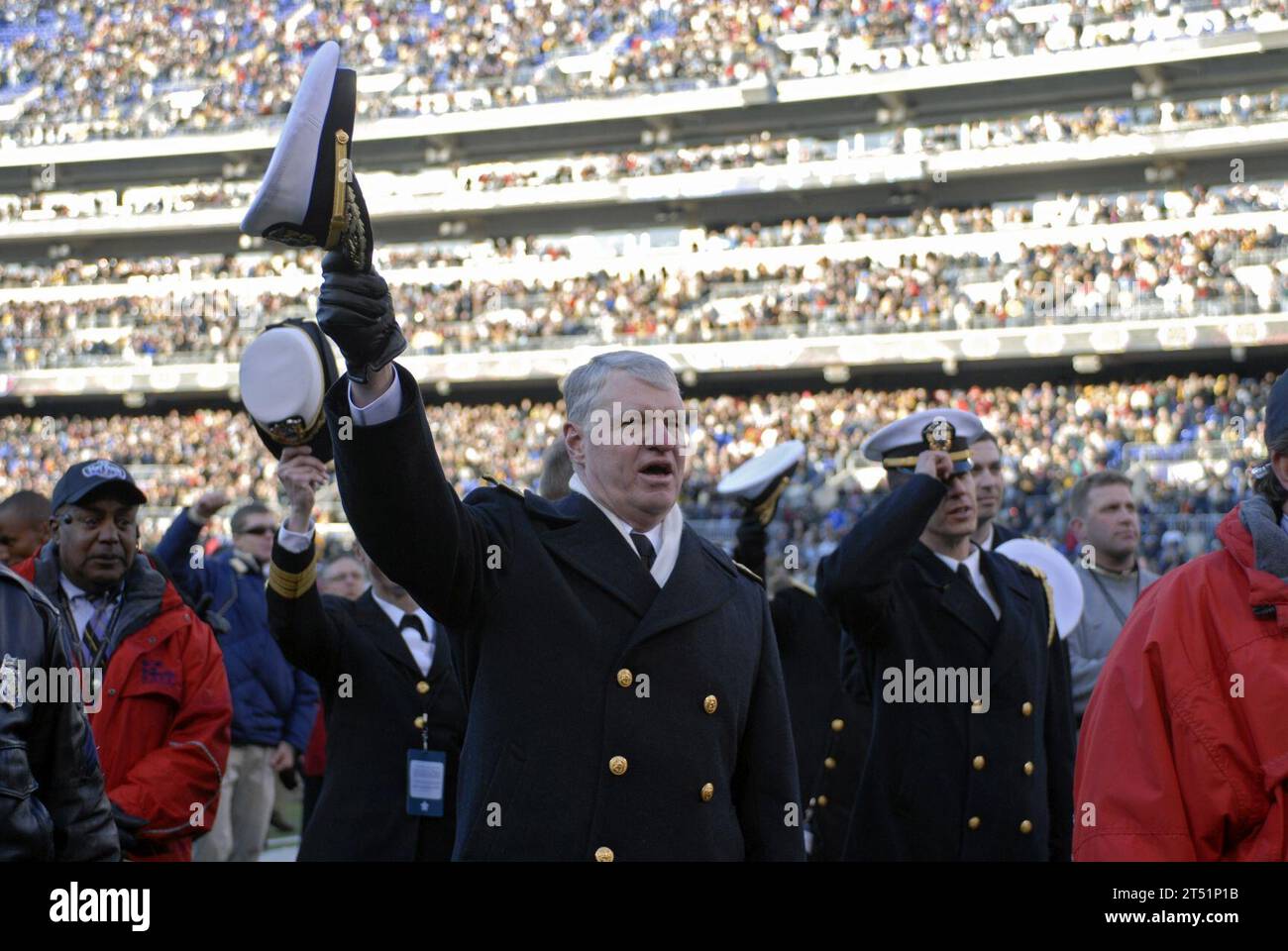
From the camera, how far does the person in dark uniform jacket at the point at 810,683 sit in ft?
20.8

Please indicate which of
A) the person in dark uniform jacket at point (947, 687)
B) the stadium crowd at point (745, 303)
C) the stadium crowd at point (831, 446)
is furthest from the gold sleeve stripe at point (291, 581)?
the stadium crowd at point (745, 303)

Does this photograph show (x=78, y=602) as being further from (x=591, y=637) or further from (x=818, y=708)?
(x=818, y=708)

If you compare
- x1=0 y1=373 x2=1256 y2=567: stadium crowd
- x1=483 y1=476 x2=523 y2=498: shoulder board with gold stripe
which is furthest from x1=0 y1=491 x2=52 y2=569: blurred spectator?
x1=0 y1=373 x2=1256 y2=567: stadium crowd

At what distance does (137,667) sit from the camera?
479 centimetres

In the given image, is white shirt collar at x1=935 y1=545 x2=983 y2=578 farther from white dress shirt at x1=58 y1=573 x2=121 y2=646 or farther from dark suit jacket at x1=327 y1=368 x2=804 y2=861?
white dress shirt at x1=58 y1=573 x2=121 y2=646

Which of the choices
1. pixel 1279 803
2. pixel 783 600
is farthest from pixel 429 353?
pixel 1279 803

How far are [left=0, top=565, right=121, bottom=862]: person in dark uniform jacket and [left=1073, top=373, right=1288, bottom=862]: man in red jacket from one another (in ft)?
6.24

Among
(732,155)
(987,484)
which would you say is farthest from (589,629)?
(732,155)

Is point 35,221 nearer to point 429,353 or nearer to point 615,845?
point 429,353

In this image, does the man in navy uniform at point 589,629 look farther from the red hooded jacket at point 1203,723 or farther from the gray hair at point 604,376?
the red hooded jacket at point 1203,723

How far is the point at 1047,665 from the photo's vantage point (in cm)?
514

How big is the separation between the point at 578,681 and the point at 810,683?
405 centimetres
